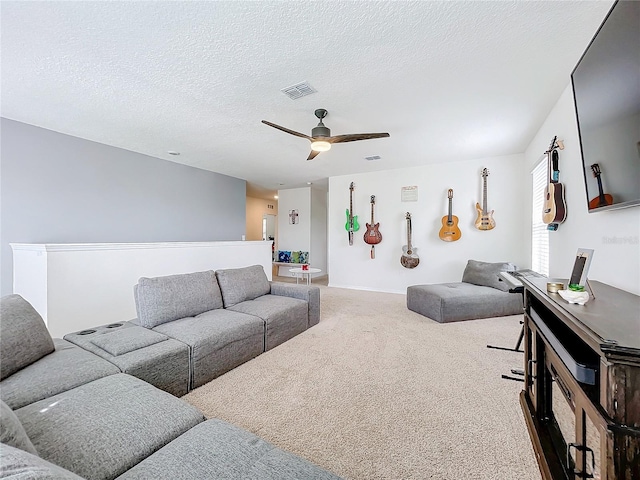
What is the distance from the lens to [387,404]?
186cm

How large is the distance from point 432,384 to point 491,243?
11.7ft

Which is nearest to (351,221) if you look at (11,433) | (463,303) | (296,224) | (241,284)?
(296,224)

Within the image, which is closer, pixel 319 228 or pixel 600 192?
pixel 600 192

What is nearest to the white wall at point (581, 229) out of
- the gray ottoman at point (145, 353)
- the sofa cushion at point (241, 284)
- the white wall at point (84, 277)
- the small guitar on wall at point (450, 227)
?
the small guitar on wall at point (450, 227)

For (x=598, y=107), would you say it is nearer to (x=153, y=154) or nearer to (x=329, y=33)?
(x=329, y=33)

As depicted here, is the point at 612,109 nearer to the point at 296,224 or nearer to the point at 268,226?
the point at 296,224

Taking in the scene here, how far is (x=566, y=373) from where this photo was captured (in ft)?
3.34

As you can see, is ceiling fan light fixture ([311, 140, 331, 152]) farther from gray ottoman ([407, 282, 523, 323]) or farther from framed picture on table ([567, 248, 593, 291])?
gray ottoman ([407, 282, 523, 323])

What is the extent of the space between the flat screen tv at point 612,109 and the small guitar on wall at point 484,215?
10.1ft

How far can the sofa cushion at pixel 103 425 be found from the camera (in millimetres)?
892

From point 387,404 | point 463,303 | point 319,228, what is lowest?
point 387,404

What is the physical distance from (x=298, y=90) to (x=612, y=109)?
2135 mm

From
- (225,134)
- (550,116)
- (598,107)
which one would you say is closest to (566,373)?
(598,107)

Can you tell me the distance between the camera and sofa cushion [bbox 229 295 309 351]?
8.87 feet
